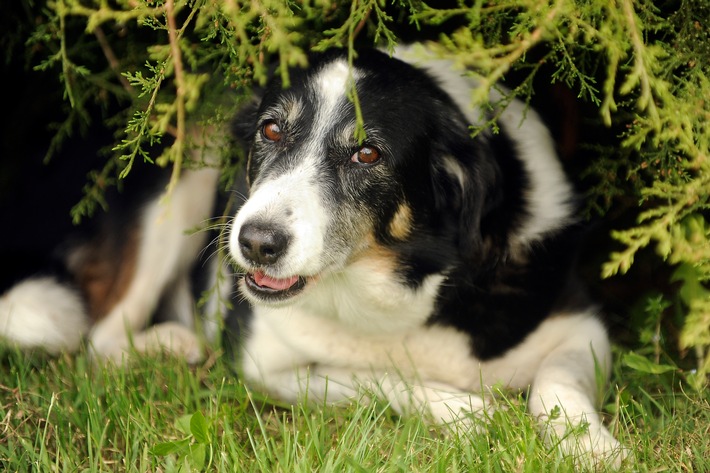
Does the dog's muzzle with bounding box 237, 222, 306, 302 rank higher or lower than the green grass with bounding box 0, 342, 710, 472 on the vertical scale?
higher

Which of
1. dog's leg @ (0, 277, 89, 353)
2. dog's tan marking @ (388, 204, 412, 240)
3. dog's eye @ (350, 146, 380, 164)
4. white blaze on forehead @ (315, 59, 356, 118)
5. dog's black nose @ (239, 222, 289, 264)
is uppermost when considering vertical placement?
white blaze on forehead @ (315, 59, 356, 118)

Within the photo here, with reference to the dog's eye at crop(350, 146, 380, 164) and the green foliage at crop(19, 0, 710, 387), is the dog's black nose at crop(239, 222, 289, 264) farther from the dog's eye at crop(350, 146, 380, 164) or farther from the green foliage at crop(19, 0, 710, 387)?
the dog's eye at crop(350, 146, 380, 164)

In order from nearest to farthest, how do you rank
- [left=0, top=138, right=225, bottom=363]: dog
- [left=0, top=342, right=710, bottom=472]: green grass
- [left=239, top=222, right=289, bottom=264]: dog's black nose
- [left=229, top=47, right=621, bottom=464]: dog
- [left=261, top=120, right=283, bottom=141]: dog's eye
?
1. [left=0, top=342, right=710, bottom=472]: green grass
2. [left=239, top=222, right=289, bottom=264]: dog's black nose
3. [left=229, top=47, right=621, bottom=464]: dog
4. [left=261, top=120, right=283, bottom=141]: dog's eye
5. [left=0, top=138, right=225, bottom=363]: dog

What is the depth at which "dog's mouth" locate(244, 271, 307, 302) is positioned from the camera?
236cm

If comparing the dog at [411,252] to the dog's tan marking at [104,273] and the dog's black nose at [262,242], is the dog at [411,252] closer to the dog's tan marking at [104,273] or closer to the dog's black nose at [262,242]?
the dog's black nose at [262,242]

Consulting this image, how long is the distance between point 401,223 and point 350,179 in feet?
0.72

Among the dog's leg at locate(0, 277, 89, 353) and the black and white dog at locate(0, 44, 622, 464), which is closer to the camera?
the black and white dog at locate(0, 44, 622, 464)

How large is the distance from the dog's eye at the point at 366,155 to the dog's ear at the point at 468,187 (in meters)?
0.22

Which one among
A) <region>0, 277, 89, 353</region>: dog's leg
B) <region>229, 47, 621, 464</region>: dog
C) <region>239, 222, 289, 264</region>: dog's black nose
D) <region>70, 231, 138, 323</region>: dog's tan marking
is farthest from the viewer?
<region>70, 231, 138, 323</region>: dog's tan marking

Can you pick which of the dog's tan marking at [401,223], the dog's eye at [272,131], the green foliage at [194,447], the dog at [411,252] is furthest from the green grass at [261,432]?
the dog's eye at [272,131]

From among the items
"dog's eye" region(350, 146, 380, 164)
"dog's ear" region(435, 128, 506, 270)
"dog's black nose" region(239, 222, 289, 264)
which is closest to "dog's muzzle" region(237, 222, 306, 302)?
A: "dog's black nose" region(239, 222, 289, 264)

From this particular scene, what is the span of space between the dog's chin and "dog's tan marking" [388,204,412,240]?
304mm

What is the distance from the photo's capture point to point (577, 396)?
7.55ft

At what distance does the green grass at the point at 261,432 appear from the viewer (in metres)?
1.99
